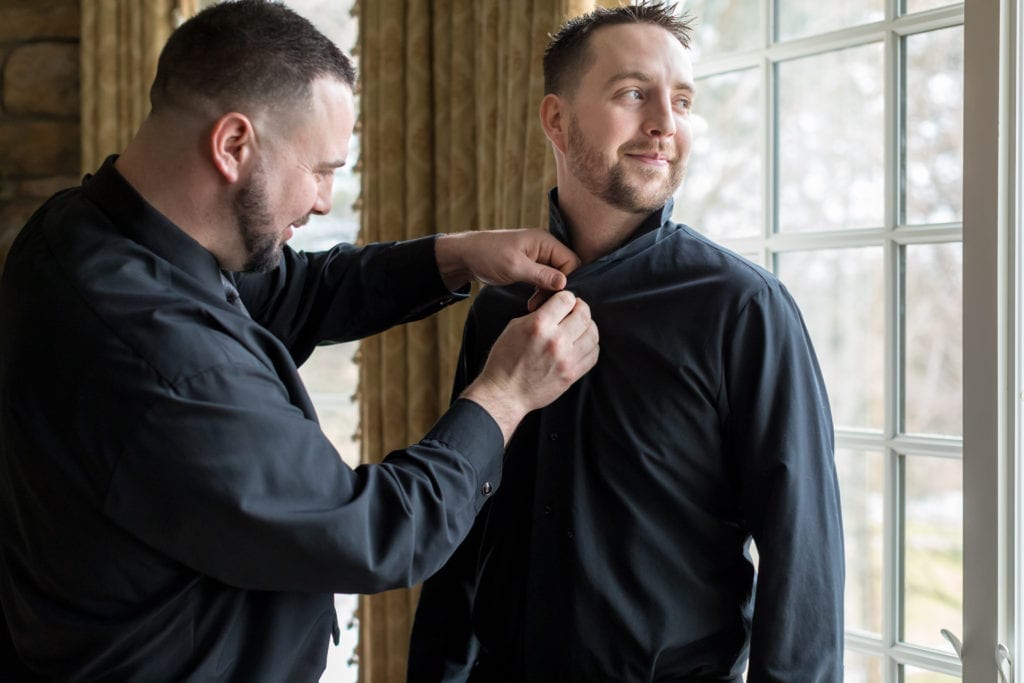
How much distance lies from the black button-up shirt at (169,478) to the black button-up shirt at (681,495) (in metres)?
0.20

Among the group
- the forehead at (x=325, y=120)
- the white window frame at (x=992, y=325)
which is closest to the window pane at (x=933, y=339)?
the white window frame at (x=992, y=325)

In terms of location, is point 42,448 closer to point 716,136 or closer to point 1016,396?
point 1016,396

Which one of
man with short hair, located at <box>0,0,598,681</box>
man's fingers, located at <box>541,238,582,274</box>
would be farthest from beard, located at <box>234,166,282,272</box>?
man's fingers, located at <box>541,238,582,274</box>

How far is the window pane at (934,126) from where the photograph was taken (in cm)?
Result: 209

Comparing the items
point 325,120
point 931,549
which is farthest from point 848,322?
point 325,120

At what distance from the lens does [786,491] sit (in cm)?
144

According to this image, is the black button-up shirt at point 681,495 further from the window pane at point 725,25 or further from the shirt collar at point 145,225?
the window pane at point 725,25

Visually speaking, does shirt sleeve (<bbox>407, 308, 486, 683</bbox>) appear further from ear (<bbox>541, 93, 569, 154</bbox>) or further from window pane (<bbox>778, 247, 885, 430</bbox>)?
window pane (<bbox>778, 247, 885, 430</bbox>)

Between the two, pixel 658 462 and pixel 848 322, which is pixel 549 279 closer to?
pixel 658 462

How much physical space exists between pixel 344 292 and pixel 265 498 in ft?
2.45

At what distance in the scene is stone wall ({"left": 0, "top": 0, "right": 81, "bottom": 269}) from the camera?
370 cm

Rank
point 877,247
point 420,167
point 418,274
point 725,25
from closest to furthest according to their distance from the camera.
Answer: point 418,274, point 877,247, point 725,25, point 420,167

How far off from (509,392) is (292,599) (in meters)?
0.45

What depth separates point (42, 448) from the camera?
52.1 inches
